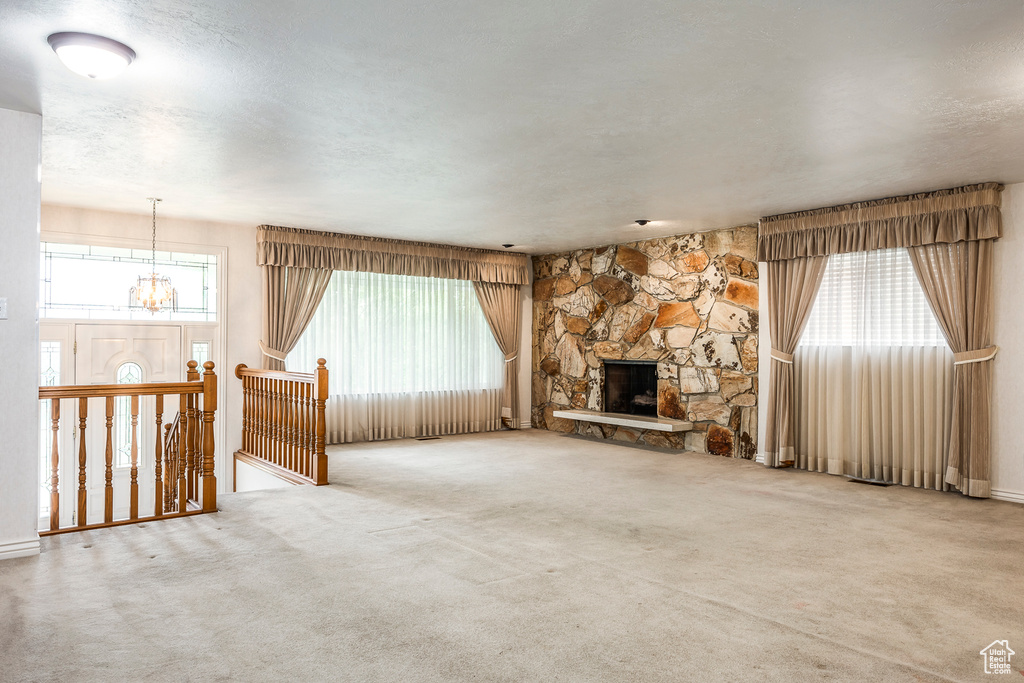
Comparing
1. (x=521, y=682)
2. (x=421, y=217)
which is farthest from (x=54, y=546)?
(x=421, y=217)

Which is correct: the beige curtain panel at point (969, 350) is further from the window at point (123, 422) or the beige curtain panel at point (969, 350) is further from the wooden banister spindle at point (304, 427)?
the window at point (123, 422)

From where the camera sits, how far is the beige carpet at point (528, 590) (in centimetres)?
246

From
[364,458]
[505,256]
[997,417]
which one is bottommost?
[364,458]

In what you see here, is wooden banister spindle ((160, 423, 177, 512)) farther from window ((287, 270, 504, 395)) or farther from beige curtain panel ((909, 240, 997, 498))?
beige curtain panel ((909, 240, 997, 498))

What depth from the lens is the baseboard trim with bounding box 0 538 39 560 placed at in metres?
3.57

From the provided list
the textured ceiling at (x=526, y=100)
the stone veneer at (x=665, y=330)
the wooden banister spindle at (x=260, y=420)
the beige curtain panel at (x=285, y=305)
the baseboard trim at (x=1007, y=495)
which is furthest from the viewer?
the beige curtain panel at (x=285, y=305)

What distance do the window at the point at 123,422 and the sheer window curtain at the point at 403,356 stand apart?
5.11ft

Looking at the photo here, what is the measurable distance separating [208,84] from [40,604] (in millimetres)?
2479

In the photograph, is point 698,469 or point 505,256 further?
point 505,256

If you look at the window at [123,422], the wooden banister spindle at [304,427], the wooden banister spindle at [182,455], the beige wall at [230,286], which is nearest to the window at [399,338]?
the beige wall at [230,286]

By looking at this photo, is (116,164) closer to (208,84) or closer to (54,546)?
(208,84)

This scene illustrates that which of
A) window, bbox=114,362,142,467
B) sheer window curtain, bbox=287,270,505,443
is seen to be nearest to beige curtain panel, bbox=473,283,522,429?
sheer window curtain, bbox=287,270,505,443

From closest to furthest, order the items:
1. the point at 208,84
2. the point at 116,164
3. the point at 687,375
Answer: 1. the point at 208,84
2. the point at 116,164
3. the point at 687,375

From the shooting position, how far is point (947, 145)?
421 cm
